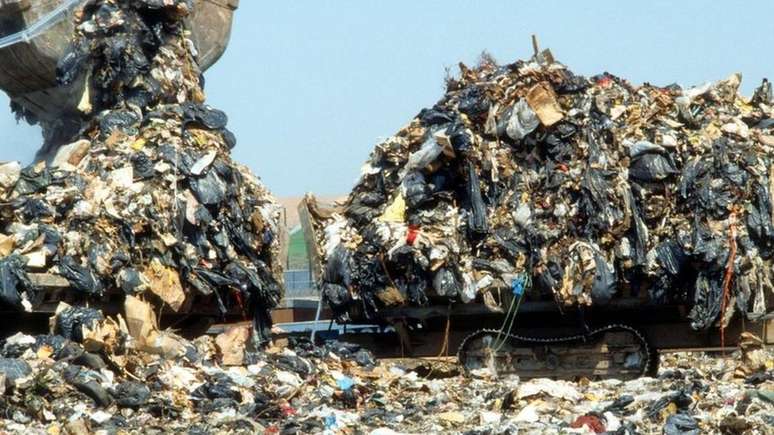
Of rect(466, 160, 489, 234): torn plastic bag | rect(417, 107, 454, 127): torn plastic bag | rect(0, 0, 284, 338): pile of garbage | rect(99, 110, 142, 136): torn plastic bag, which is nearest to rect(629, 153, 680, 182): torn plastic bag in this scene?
rect(466, 160, 489, 234): torn plastic bag

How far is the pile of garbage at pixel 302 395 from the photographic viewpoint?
25.2 feet

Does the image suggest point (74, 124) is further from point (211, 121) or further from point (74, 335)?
point (74, 335)

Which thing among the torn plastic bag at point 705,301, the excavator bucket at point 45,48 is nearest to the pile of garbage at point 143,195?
the excavator bucket at point 45,48

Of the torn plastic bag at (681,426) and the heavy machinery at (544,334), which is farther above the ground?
the heavy machinery at (544,334)

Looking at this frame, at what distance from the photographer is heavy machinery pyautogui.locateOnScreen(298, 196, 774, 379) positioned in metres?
10.5

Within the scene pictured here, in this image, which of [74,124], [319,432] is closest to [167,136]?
[74,124]

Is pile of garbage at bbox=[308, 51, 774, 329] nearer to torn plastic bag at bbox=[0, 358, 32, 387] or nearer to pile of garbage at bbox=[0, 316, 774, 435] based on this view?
pile of garbage at bbox=[0, 316, 774, 435]

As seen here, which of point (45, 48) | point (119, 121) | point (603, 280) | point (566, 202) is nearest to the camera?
point (603, 280)

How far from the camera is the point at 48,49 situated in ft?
39.7

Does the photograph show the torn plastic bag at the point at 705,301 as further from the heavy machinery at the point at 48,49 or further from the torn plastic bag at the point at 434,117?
the heavy machinery at the point at 48,49

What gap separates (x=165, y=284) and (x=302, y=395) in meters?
1.75

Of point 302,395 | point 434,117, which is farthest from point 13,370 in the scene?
point 434,117

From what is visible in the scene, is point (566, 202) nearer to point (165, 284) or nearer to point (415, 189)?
point (415, 189)

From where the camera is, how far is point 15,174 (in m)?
10.2
